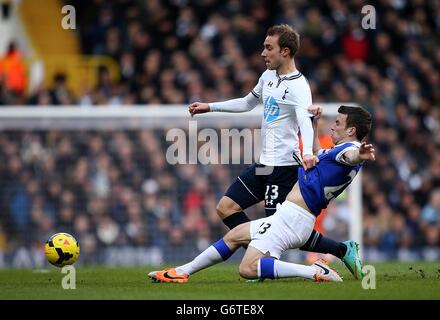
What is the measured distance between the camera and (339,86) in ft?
61.4

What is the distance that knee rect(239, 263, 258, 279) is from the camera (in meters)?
9.45

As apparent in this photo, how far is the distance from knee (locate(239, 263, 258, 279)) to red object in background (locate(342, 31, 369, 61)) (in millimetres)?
10456

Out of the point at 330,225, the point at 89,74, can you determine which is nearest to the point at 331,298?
the point at 330,225

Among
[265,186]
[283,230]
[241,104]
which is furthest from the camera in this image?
[241,104]

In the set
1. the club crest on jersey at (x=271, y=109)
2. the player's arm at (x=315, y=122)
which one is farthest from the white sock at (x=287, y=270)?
the club crest on jersey at (x=271, y=109)

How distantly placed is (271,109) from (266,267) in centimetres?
154

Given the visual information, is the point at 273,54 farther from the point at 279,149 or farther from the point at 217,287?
the point at 217,287

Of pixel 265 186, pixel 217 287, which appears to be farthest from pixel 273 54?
pixel 217 287

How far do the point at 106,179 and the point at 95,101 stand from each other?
7.76 ft

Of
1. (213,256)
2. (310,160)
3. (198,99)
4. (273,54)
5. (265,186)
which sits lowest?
(213,256)

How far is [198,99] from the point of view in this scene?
702 inches

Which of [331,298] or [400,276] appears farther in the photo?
[400,276]

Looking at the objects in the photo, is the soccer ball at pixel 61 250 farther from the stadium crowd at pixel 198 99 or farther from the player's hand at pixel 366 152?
the stadium crowd at pixel 198 99

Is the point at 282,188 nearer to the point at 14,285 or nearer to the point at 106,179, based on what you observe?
the point at 14,285
